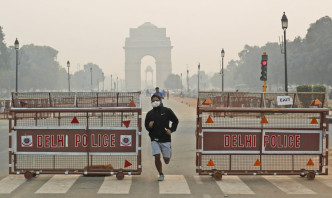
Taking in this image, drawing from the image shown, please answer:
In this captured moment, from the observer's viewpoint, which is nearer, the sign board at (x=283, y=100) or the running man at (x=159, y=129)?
the running man at (x=159, y=129)

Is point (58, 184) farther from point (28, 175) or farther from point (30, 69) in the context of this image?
point (30, 69)

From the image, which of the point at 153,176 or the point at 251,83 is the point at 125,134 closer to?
the point at 153,176

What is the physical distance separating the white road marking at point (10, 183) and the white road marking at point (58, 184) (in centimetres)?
48

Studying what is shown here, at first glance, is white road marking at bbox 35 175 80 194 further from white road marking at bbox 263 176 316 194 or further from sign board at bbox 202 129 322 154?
white road marking at bbox 263 176 316 194

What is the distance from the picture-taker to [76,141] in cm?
1026

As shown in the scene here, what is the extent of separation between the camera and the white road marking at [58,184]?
356 inches

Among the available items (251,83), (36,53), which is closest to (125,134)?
(251,83)

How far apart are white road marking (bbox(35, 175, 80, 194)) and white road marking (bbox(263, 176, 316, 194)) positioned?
359 centimetres

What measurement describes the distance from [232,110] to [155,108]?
4.70 feet

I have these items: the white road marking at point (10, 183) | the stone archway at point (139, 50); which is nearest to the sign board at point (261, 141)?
the white road marking at point (10, 183)

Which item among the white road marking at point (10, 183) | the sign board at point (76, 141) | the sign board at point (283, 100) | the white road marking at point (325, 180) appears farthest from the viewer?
the sign board at point (283, 100)

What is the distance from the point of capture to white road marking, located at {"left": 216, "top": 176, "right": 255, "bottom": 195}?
905 centimetres

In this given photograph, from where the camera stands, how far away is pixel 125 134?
1023 cm

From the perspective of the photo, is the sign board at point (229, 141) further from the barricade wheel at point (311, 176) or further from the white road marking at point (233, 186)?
the barricade wheel at point (311, 176)
